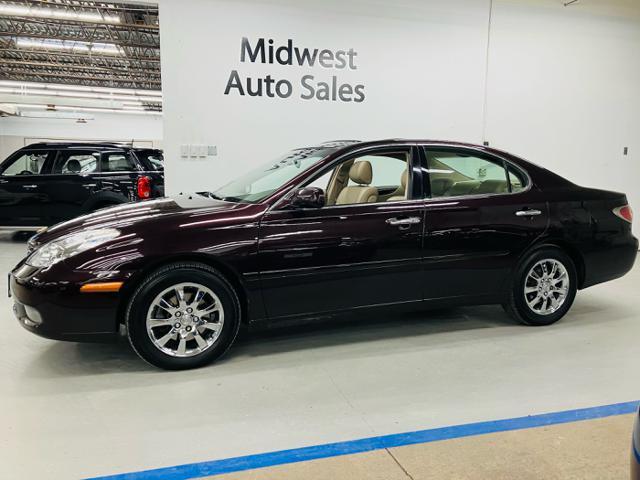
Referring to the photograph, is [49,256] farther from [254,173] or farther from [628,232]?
[628,232]

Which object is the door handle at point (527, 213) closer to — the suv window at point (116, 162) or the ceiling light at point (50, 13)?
the suv window at point (116, 162)

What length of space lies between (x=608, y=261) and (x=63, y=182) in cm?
712

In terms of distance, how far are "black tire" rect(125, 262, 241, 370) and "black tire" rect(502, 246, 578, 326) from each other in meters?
2.08

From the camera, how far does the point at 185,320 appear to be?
2.96 meters

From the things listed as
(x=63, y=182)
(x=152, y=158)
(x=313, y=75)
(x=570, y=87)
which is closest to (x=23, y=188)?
(x=63, y=182)

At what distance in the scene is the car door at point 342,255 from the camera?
123 inches

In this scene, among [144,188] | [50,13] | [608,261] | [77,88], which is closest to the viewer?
[608,261]

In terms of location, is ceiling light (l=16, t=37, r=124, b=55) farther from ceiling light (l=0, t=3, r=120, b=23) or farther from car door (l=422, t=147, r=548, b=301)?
car door (l=422, t=147, r=548, b=301)

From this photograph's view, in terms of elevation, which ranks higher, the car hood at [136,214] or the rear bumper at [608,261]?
the car hood at [136,214]

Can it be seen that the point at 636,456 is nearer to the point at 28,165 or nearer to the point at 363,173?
the point at 363,173

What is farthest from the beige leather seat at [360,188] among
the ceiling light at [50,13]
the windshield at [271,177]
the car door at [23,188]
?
the ceiling light at [50,13]

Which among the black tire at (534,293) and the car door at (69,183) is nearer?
the black tire at (534,293)

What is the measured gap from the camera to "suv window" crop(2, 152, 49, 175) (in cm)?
754

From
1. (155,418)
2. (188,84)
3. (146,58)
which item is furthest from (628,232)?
(146,58)
